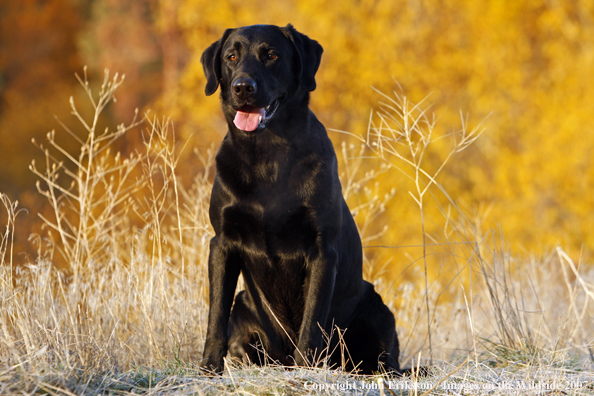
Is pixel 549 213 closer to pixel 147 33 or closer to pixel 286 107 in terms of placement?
pixel 286 107

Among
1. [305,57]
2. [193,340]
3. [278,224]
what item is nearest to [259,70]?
[305,57]

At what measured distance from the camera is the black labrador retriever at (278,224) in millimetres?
2584

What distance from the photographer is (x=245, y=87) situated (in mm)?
2559

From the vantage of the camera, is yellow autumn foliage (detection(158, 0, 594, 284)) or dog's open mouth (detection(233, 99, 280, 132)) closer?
dog's open mouth (detection(233, 99, 280, 132))

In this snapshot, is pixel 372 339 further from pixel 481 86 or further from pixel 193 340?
pixel 481 86

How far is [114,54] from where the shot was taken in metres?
15.8

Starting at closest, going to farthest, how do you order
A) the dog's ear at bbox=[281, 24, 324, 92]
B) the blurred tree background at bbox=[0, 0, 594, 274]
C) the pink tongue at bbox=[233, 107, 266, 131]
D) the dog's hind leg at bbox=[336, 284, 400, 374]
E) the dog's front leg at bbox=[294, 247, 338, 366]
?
the dog's front leg at bbox=[294, 247, 338, 366] → the pink tongue at bbox=[233, 107, 266, 131] → the dog's ear at bbox=[281, 24, 324, 92] → the dog's hind leg at bbox=[336, 284, 400, 374] → the blurred tree background at bbox=[0, 0, 594, 274]

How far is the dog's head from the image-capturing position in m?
2.61

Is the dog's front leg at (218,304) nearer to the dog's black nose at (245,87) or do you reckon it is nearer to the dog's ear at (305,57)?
the dog's black nose at (245,87)

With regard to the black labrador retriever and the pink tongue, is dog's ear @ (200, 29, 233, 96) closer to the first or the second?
the black labrador retriever

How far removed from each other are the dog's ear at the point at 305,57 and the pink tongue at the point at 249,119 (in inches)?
10.9

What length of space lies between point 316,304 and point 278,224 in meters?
0.38

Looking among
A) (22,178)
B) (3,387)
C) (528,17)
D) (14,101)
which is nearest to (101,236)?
(3,387)

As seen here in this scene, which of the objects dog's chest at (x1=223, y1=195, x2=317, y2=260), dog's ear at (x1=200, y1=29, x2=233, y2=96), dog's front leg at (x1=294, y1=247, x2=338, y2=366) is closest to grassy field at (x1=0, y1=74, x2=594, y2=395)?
dog's front leg at (x1=294, y1=247, x2=338, y2=366)
